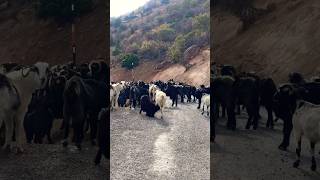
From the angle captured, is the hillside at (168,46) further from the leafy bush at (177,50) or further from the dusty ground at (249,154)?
the dusty ground at (249,154)

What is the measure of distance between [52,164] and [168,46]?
65.2 feet

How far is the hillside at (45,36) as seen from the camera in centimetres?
787

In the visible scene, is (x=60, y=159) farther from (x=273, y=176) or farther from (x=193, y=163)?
(x=193, y=163)

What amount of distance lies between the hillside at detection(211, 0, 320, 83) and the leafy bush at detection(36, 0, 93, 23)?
2629 millimetres

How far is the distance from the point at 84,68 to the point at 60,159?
1.85 metres

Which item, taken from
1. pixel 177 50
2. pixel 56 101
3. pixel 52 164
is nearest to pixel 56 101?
pixel 56 101

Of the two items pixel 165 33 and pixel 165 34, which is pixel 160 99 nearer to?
pixel 165 33

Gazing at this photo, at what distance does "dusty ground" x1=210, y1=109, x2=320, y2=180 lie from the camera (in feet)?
24.6

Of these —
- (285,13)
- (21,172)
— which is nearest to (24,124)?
(21,172)

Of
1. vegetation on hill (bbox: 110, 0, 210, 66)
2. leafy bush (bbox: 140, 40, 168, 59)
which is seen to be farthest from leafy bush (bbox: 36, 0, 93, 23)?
leafy bush (bbox: 140, 40, 168, 59)

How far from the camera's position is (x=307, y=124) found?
734 cm

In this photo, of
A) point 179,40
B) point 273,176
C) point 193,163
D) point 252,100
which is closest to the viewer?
point 273,176

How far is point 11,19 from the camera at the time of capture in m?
7.95

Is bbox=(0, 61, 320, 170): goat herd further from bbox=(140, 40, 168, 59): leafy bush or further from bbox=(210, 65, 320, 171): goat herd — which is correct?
Result: bbox=(140, 40, 168, 59): leafy bush
